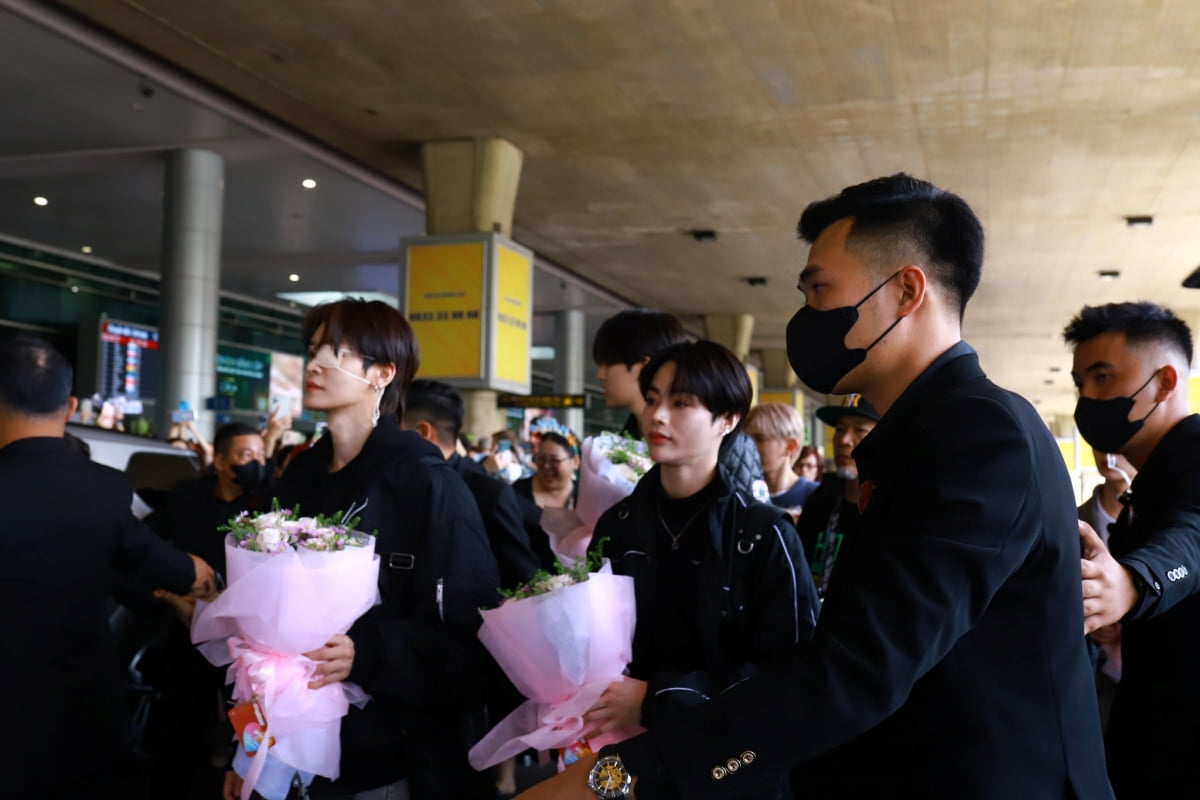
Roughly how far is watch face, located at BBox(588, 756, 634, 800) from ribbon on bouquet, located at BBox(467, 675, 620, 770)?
2.76ft

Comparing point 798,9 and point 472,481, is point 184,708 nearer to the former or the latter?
point 472,481

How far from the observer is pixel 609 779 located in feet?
4.56

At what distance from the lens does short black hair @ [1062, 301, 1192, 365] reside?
9.32ft

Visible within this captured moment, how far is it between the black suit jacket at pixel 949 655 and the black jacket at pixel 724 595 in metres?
0.84

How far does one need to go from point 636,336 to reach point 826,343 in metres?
1.82

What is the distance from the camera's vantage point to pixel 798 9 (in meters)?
10.3

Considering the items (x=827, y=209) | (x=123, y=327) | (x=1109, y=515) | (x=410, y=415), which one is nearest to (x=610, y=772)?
(x=827, y=209)

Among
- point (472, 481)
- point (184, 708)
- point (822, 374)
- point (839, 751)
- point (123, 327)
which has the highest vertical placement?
point (123, 327)

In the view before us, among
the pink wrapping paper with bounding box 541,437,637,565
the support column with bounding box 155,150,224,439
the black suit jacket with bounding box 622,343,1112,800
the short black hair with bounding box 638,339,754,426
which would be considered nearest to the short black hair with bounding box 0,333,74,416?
the pink wrapping paper with bounding box 541,437,637,565

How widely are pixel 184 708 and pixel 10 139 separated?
12.1 m

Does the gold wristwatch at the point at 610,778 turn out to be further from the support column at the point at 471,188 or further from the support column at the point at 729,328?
the support column at the point at 729,328

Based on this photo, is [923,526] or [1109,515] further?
[1109,515]

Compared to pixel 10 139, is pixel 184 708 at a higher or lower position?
lower

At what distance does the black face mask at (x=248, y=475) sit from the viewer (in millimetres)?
5590
